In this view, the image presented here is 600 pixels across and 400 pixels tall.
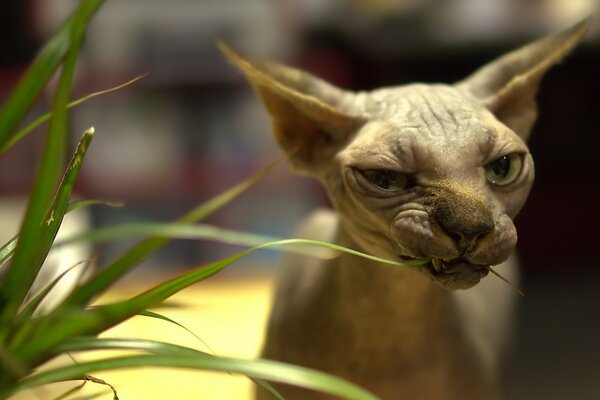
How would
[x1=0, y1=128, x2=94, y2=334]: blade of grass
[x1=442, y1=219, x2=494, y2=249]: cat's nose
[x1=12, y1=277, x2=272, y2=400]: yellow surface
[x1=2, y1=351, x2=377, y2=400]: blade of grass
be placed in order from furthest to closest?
1. [x1=12, y1=277, x2=272, y2=400]: yellow surface
2. [x1=442, y1=219, x2=494, y2=249]: cat's nose
3. [x1=0, y1=128, x2=94, y2=334]: blade of grass
4. [x1=2, y1=351, x2=377, y2=400]: blade of grass

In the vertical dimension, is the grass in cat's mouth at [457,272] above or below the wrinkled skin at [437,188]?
below

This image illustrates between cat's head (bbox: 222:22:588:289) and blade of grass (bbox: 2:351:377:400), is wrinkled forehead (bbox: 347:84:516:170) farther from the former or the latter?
blade of grass (bbox: 2:351:377:400)

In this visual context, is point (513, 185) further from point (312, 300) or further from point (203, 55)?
point (203, 55)

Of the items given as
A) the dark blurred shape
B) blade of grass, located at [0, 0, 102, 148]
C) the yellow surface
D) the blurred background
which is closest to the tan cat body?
the yellow surface

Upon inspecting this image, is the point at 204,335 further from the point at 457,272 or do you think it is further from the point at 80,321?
the point at 80,321

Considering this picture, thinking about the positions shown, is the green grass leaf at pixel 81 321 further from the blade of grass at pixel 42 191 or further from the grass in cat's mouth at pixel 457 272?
the grass in cat's mouth at pixel 457 272

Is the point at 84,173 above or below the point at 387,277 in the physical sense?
above

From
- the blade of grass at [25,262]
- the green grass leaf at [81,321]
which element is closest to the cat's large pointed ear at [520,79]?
the green grass leaf at [81,321]

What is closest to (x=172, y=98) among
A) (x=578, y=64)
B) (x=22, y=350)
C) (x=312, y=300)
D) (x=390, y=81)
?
(x=390, y=81)
